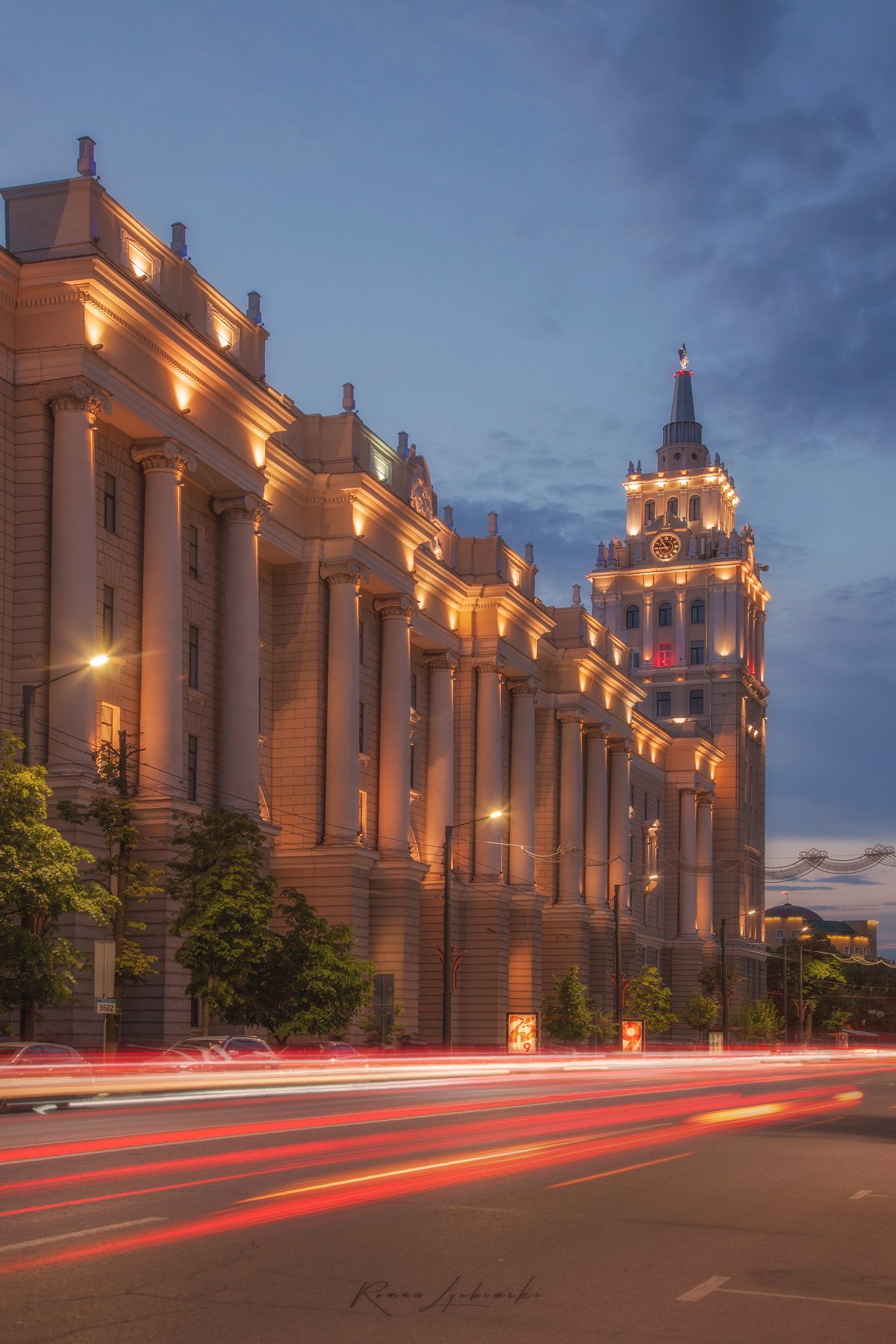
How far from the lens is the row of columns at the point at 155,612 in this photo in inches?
1768

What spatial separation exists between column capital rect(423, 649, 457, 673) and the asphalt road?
50374mm

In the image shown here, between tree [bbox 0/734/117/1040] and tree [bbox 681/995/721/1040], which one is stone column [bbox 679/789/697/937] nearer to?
tree [bbox 681/995/721/1040]

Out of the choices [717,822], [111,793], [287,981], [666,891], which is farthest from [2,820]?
[717,822]

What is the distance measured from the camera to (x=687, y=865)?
123938 millimetres

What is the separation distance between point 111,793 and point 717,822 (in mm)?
95537

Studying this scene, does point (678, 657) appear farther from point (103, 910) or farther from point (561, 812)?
point (103, 910)

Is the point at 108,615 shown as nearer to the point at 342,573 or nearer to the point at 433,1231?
the point at 342,573

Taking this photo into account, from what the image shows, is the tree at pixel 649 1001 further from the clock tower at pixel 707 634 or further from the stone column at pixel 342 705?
the clock tower at pixel 707 634

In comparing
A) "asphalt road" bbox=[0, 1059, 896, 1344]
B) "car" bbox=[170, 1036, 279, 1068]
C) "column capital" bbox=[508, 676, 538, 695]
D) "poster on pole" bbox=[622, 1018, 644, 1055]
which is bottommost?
"poster on pole" bbox=[622, 1018, 644, 1055]

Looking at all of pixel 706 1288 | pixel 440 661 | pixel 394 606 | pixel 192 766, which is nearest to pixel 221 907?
pixel 192 766

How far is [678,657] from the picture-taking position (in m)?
140

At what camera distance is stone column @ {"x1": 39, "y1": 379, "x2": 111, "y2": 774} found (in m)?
44.6

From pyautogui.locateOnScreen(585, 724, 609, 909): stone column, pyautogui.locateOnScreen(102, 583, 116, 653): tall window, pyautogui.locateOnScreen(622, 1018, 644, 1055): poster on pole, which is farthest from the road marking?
pyautogui.locateOnScreen(585, 724, 609, 909): stone column

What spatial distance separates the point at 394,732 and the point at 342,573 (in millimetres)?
8247
